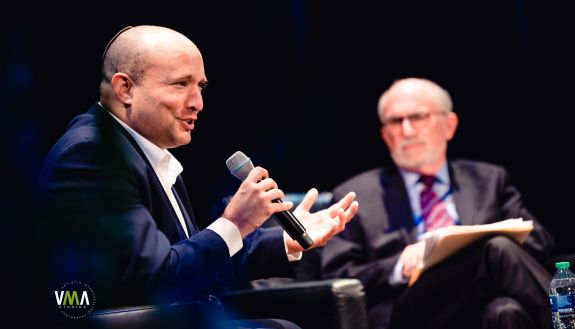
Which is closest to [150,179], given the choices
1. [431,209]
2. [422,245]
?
[422,245]

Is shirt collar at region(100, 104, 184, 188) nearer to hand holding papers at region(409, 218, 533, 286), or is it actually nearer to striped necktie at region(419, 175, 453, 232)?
hand holding papers at region(409, 218, 533, 286)

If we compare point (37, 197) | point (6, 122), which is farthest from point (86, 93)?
point (37, 197)

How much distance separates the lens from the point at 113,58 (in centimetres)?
196

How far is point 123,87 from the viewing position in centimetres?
194

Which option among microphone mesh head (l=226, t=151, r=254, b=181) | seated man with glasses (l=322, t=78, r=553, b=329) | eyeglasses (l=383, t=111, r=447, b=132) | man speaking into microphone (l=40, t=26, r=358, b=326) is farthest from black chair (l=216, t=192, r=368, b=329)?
eyeglasses (l=383, t=111, r=447, b=132)

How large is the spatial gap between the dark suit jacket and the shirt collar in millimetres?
1225

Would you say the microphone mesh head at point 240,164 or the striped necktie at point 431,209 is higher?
the microphone mesh head at point 240,164

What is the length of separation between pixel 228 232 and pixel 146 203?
0.22 m

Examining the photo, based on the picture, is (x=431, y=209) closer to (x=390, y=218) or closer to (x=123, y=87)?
(x=390, y=218)

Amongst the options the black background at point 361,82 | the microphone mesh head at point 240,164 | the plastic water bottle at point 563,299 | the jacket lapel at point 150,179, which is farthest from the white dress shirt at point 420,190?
the jacket lapel at point 150,179

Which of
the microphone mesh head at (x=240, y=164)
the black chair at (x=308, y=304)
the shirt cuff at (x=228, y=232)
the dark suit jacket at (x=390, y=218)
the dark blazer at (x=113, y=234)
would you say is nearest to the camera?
the dark blazer at (x=113, y=234)

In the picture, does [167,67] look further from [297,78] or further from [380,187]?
[297,78]

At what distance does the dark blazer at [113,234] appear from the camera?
1620 millimetres

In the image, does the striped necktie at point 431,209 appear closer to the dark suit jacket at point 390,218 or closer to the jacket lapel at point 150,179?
the dark suit jacket at point 390,218
